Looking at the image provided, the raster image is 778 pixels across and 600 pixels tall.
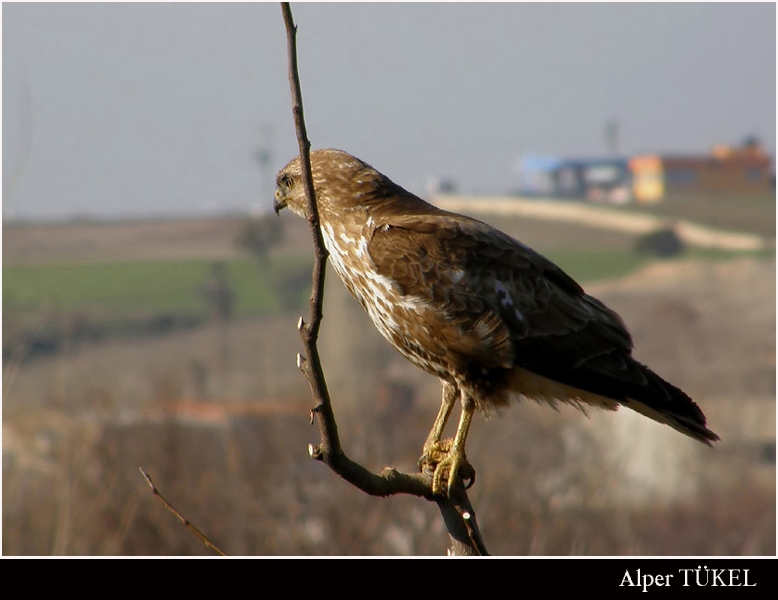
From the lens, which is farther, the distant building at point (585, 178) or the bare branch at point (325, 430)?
the distant building at point (585, 178)

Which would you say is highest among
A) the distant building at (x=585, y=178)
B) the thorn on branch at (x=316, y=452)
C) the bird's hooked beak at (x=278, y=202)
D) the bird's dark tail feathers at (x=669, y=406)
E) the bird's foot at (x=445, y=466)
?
the bird's hooked beak at (x=278, y=202)

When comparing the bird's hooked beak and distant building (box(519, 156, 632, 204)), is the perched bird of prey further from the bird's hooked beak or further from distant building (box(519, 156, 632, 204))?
distant building (box(519, 156, 632, 204))

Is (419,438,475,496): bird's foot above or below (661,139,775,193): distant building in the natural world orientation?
above

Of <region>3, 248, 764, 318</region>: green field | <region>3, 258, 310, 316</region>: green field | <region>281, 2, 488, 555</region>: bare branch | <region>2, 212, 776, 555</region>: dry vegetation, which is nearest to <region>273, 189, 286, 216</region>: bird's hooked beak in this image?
<region>281, 2, 488, 555</region>: bare branch

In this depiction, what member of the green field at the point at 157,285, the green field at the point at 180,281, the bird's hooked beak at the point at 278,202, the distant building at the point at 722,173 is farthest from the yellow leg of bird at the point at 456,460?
the distant building at the point at 722,173

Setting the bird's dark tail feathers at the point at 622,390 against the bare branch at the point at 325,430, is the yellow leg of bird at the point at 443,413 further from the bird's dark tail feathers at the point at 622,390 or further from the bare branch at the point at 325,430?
the bare branch at the point at 325,430

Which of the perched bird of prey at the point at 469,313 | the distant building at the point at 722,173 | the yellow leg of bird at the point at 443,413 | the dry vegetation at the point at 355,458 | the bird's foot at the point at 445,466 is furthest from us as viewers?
the distant building at the point at 722,173
